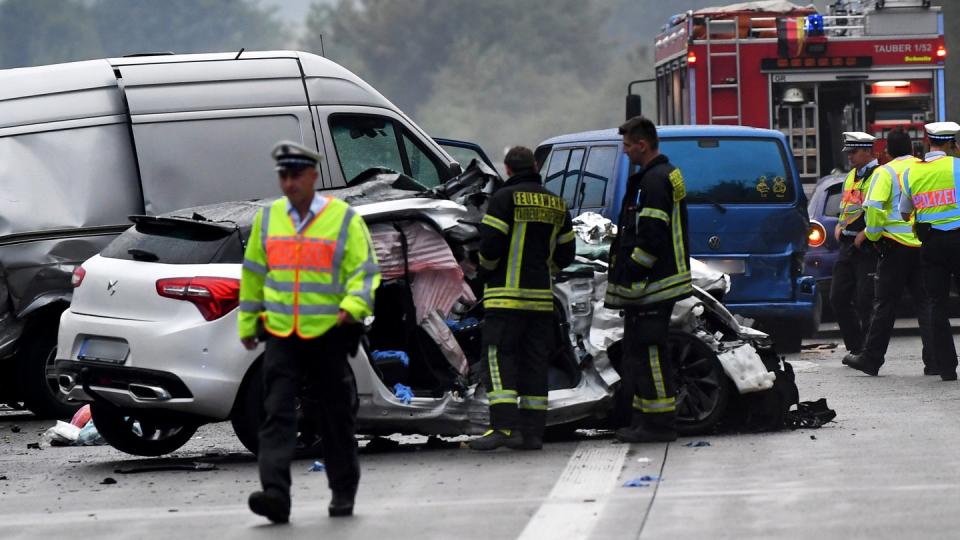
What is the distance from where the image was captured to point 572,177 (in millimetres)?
14781

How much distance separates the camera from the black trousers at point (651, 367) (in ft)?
32.4

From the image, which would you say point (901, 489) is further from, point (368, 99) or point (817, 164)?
point (817, 164)

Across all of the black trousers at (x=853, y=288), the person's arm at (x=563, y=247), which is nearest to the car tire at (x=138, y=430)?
the person's arm at (x=563, y=247)

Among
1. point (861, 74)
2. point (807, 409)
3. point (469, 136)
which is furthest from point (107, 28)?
point (807, 409)

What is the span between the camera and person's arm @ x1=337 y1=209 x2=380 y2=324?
299 inches

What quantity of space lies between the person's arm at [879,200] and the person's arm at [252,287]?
6.83 m

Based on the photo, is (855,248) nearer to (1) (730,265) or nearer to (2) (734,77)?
(1) (730,265)

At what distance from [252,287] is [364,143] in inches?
242

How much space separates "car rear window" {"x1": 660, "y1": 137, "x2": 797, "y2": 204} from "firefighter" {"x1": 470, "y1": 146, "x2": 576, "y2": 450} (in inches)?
195

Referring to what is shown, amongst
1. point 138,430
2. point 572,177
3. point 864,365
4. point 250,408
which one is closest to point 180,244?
point 250,408

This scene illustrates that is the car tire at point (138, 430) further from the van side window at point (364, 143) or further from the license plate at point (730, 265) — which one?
the license plate at point (730, 265)

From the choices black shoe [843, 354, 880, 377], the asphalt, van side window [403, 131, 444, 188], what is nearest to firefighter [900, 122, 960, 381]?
black shoe [843, 354, 880, 377]

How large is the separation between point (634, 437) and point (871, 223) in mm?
4403

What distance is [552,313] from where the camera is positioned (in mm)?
9875
